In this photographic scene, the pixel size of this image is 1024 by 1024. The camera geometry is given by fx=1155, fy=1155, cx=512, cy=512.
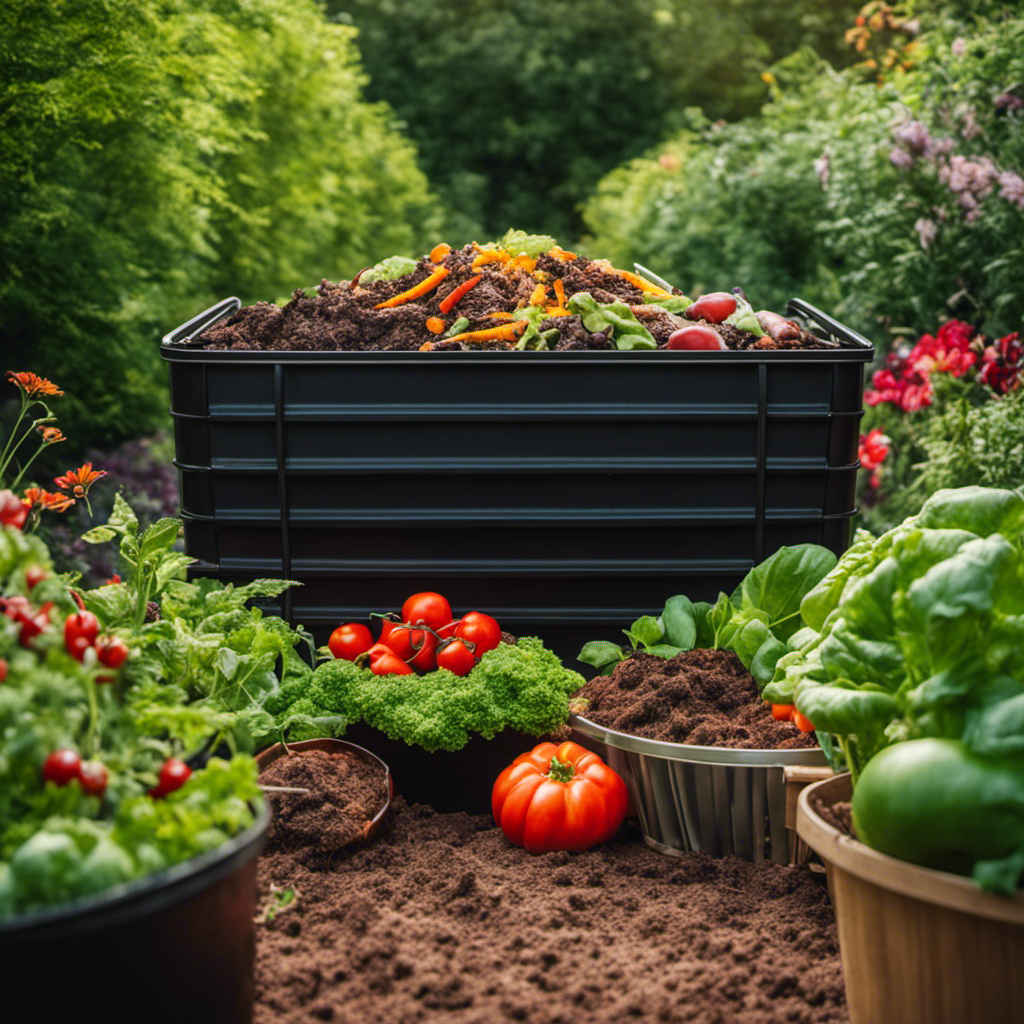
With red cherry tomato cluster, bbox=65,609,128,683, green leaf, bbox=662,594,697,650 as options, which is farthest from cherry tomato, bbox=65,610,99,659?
green leaf, bbox=662,594,697,650

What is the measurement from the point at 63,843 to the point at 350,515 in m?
1.43

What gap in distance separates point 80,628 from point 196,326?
152 cm

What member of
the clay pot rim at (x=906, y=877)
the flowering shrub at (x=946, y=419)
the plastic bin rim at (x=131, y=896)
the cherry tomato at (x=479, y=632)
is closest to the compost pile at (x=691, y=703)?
the cherry tomato at (x=479, y=632)

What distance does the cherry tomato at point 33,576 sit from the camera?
1612 millimetres

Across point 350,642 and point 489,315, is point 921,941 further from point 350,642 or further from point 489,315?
point 489,315

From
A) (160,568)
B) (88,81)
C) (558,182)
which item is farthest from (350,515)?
(558,182)

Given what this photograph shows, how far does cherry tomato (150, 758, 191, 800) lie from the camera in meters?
1.58

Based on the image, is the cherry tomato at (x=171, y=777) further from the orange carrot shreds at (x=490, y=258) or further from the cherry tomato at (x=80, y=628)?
the orange carrot shreds at (x=490, y=258)

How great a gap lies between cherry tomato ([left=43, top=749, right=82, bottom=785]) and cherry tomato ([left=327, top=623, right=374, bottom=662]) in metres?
1.19

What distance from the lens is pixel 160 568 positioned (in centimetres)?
253

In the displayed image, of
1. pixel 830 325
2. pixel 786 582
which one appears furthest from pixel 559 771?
pixel 830 325

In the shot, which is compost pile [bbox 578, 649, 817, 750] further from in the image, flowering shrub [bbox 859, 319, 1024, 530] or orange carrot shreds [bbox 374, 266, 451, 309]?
flowering shrub [bbox 859, 319, 1024, 530]

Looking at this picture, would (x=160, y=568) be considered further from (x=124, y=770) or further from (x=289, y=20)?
(x=289, y=20)

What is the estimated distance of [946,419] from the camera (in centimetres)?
450
